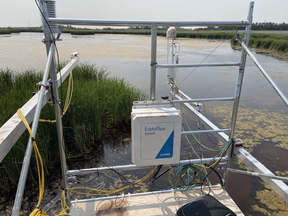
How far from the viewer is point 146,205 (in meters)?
1.72

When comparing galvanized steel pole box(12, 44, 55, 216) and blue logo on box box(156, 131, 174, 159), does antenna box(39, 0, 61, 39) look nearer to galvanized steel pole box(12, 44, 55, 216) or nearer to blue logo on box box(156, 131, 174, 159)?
galvanized steel pole box(12, 44, 55, 216)

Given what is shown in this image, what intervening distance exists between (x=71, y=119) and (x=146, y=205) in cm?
206

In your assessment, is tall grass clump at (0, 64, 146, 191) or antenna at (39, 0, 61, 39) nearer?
antenna at (39, 0, 61, 39)

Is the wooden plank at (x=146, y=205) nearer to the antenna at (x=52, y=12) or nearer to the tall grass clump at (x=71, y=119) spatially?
the tall grass clump at (x=71, y=119)

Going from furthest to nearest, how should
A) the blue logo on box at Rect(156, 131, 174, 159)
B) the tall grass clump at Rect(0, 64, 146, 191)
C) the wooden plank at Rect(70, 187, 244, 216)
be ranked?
1. the tall grass clump at Rect(0, 64, 146, 191)
2. the wooden plank at Rect(70, 187, 244, 216)
3. the blue logo on box at Rect(156, 131, 174, 159)

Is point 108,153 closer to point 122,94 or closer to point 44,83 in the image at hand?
point 122,94

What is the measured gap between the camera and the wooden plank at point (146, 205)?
1636 mm

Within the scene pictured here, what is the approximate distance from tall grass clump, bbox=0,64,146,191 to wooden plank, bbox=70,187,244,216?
892 millimetres

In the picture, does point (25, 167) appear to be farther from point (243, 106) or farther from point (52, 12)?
point (243, 106)

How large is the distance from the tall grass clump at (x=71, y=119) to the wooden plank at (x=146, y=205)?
892 mm

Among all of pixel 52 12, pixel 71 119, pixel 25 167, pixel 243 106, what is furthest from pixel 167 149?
pixel 243 106

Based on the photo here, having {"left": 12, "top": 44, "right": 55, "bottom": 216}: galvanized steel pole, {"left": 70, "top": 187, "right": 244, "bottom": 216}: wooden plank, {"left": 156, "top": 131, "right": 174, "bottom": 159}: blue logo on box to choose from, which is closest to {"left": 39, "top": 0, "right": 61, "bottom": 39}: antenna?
{"left": 12, "top": 44, "right": 55, "bottom": 216}: galvanized steel pole

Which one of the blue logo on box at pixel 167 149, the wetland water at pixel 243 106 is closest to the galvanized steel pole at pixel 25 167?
the blue logo on box at pixel 167 149

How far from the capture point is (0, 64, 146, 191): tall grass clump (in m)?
2.44
